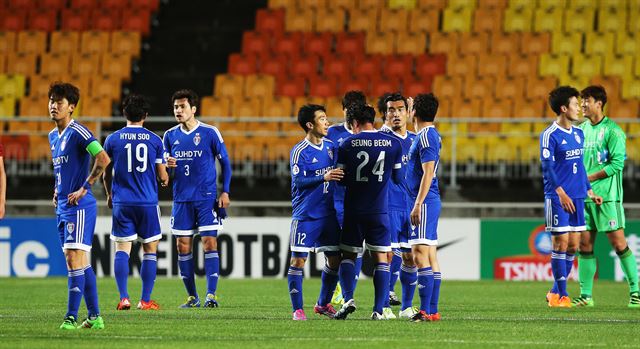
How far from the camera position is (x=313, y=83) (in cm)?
2319

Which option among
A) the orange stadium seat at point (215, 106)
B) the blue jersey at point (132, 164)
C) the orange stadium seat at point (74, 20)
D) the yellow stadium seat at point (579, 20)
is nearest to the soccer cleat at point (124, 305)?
the blue jersey at point (132, 164)

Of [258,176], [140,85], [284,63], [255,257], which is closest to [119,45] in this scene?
[140,85]

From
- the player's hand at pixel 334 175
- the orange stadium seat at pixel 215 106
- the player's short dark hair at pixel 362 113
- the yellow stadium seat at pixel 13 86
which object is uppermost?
the yellow stadium seat at pixel 13 86

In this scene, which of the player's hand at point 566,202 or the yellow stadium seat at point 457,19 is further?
the yellow stadium seat at point 457,19

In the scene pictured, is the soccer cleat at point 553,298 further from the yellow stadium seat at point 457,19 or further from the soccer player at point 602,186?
the yellow stadium seat at point 457,19

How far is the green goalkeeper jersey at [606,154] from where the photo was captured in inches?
507

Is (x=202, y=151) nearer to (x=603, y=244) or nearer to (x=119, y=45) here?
(x=603, y=244)

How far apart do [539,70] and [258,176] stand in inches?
264

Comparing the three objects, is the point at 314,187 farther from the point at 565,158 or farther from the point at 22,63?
the point at 22,63

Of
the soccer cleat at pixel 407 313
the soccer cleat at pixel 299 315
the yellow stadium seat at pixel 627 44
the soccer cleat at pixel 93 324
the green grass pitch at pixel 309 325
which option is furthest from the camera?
the yellow stadium seat at pixel 627 44

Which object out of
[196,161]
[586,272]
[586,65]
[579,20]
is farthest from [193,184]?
[579,20]

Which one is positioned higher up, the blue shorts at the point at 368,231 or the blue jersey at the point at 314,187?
the blue jersey at the point at 314,187

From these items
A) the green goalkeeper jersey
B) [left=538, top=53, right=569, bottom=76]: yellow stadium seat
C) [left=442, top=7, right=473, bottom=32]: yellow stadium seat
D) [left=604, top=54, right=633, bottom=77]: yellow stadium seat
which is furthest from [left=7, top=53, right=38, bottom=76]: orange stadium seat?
Result: the green goalkeeper jersey

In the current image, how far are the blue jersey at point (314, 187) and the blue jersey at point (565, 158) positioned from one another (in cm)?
303
